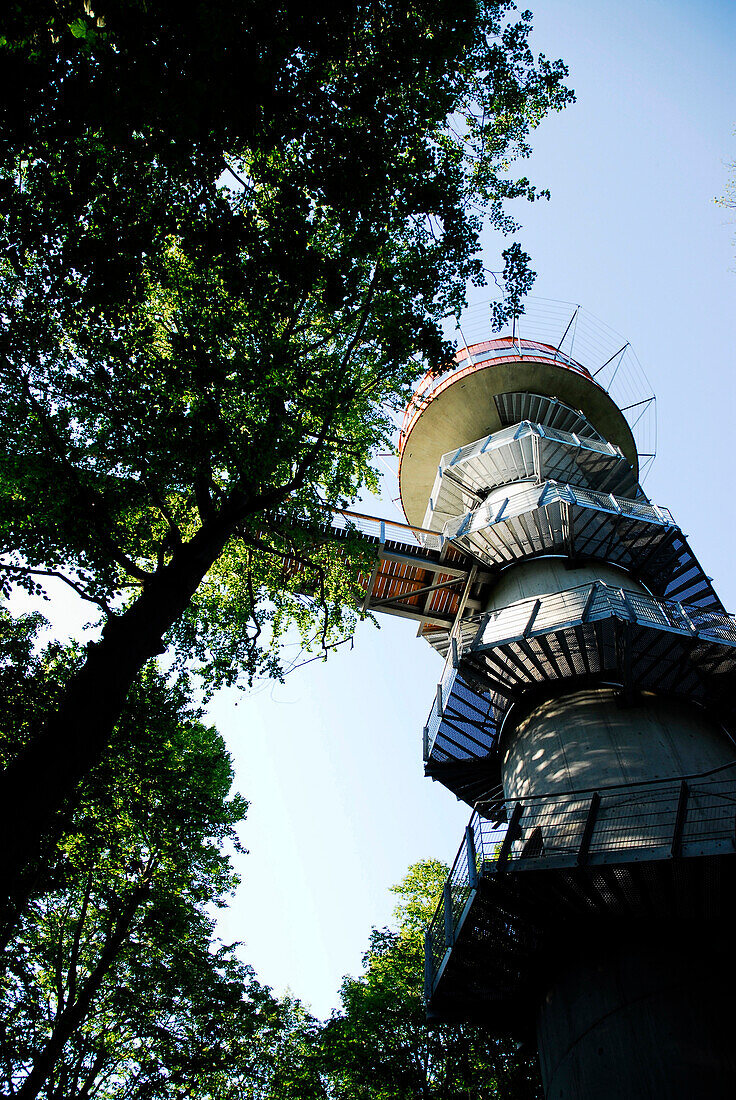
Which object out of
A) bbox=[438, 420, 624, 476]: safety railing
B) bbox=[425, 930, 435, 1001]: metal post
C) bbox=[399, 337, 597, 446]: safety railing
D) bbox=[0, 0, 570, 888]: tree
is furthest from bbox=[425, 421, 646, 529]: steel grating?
bbox=[425, 930, 435, 1001]: metal post

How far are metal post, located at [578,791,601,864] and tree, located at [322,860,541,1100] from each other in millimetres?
7538

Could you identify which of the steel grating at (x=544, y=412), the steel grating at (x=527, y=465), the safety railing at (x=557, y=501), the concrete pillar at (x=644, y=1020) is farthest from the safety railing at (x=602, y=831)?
the steel grating at (x=544, y=412)

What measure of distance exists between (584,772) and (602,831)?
1.42m

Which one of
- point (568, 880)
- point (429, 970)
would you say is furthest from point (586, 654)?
point (429, 970)

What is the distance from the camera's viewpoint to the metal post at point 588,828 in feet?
28.8

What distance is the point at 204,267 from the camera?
9.00 m

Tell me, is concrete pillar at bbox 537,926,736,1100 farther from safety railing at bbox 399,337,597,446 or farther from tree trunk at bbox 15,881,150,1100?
safety railing at bbox 399,337,597,446

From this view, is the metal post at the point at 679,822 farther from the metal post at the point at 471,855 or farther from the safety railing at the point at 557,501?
the safety railing at the point at 557,501

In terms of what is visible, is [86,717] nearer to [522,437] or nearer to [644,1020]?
[644,1020]

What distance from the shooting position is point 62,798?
6.06 metres

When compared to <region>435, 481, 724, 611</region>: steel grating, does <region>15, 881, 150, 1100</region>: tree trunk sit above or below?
below

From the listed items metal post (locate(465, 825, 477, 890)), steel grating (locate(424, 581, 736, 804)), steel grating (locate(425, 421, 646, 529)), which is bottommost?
→ metal post (locate(465, 825, 477, 890))

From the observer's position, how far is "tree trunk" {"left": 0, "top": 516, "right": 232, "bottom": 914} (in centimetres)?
557

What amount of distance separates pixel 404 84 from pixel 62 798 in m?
10.7
